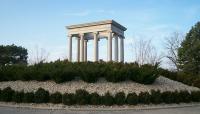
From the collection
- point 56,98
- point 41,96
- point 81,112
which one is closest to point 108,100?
point 81,112

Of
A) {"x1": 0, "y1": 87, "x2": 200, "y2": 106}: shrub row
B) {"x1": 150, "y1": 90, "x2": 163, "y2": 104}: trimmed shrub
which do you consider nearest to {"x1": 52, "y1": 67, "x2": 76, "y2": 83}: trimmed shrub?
{"x1": 0, "y1": 87, "x2": 200, "y2": 106}: shrub row

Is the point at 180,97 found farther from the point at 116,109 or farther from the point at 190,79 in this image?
the point at 190,79

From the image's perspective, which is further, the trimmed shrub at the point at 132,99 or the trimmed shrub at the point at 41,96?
the trimmed shrub at the point at 41,96

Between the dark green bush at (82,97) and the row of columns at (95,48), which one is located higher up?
the row of columns at (95,48)

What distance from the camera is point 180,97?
66.3 feet

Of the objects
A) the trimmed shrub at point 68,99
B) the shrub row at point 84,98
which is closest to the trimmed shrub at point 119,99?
the shrub row at point 84,98

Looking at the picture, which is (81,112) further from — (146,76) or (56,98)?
(146,76)

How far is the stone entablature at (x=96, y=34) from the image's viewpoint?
41344mm

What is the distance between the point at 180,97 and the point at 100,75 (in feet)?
18.0

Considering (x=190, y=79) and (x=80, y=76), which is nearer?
(x=80, y=76)

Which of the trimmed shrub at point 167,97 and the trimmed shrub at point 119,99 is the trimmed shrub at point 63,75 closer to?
the trimmed shrub at point 119,99

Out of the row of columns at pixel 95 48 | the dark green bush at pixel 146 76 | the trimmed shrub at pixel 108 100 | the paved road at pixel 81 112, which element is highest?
the row of columns at pixel 95 48

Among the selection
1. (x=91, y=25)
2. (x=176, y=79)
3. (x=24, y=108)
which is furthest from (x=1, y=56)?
(x=24, y=108)

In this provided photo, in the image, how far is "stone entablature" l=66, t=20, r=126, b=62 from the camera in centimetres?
4134
